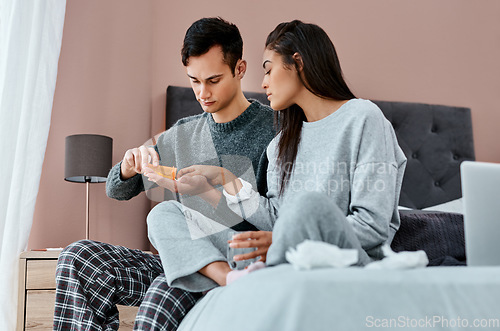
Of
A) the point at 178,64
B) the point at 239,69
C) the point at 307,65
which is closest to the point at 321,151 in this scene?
the point at 307,65

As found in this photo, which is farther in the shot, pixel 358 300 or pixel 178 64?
pixel 178 64

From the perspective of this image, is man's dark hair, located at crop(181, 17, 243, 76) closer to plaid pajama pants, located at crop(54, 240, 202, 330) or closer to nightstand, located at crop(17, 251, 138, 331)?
plaid pajama pants, located at crop(54, 240, 202, 330)

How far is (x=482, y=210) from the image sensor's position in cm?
80

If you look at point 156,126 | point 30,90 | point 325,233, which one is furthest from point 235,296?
point 156,126

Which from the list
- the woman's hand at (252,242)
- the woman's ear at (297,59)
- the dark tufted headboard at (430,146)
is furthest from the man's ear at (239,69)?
the dark tufted headboard at (430,146)

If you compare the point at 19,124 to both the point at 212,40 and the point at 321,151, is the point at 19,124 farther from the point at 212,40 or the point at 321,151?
the point at 321,151

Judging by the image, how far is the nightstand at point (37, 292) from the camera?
6.24 feet

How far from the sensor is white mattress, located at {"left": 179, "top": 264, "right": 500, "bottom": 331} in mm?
577

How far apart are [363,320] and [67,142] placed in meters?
1.99

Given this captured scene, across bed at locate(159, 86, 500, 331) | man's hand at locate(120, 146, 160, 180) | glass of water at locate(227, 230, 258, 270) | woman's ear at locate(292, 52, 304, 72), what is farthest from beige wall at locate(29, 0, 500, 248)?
bed at locate(159, 86, 500, 331)

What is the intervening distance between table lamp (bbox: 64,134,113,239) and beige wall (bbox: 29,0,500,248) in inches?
9.2

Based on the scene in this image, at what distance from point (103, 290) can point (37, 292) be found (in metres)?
0.92

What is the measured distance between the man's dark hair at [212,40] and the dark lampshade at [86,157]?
82 cm

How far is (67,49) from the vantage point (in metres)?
2.54
